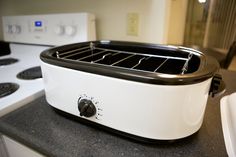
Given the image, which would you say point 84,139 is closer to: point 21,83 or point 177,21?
point 21,83

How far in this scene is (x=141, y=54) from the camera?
0.62 m

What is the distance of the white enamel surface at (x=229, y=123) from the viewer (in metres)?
0.38

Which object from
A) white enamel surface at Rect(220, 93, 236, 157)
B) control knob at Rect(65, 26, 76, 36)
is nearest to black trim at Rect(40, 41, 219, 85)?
white enamel surface at Rect(220, 93, 236, 157)

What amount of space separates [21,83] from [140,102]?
1.79ft

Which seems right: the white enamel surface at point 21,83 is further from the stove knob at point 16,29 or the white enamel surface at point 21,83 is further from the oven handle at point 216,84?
the oven handle at point 216,84

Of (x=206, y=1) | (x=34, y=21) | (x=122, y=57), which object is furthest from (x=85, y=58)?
(x=206, y=1)

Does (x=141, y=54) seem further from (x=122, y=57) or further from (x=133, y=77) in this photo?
(x=133, y=77)

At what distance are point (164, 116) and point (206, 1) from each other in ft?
3.54

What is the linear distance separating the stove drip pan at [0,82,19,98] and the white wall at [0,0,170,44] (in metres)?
0.60

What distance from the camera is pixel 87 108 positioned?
1.32 ft

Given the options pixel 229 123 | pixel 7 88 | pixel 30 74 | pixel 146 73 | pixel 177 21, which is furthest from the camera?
pixel 177 21

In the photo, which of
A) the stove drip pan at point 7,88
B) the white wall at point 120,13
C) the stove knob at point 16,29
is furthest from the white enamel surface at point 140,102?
the stove knob at point 16,29

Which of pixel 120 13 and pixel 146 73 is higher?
pixel 120 13

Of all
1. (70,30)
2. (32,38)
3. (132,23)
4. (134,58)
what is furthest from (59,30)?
(134,58)
